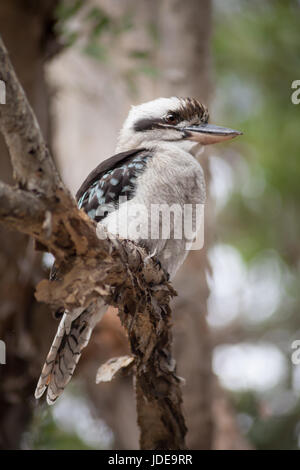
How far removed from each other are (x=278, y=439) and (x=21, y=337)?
195 cm

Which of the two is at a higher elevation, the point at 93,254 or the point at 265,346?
the point at 93,254

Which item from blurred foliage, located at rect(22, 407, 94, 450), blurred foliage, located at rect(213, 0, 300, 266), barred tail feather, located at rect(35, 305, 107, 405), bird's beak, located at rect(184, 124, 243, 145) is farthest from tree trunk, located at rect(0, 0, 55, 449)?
blurred foliage, located at rect(213, 0, 300, 266)

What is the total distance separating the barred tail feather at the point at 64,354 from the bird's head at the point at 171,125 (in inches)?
30.8

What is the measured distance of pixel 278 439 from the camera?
4078 mm

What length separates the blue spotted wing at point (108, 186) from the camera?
2354 millimetres

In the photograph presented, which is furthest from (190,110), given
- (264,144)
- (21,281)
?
(264,144)

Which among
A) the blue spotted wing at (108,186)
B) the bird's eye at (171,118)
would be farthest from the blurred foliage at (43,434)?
the bird's eye at (171,118)

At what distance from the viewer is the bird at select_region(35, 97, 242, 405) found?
228 cm

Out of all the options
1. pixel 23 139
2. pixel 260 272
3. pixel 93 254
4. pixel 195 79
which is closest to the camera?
pixel 23 139

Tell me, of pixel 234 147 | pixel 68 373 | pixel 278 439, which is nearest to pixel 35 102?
pixel 68 373

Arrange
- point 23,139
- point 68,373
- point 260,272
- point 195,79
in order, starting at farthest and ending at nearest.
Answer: point 260,272 → point 195,79 → point 68,373 → point 23,139

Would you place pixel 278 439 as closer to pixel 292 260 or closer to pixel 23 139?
pixel 292 260

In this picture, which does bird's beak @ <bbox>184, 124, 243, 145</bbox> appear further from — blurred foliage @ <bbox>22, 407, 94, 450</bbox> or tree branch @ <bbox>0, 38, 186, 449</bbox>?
blurred foliage @ <bbox>22, 407, 94, 450</bbox>

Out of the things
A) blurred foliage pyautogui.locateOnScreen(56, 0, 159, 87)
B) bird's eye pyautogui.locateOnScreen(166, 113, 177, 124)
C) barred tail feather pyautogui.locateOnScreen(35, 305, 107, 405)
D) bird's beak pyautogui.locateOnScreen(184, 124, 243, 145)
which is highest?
blurred foliage pyautogui.locateOnScreen(56, 0, 159, 87)
